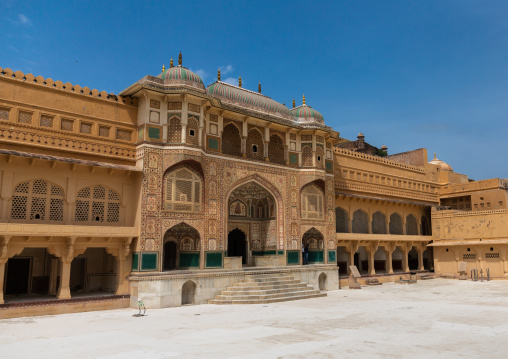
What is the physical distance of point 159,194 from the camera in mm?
15727

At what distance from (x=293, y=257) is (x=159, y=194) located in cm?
742

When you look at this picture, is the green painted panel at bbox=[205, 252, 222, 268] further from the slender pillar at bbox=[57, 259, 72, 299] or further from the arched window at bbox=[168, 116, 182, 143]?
the slender pillar at bbox=[57, 259, 72, 299]

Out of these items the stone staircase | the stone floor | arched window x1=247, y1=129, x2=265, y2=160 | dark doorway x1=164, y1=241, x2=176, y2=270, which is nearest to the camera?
the stone floor

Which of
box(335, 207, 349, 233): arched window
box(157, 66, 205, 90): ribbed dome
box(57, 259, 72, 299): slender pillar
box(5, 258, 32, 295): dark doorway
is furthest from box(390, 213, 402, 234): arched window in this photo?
box(5, 258, 32, 295): dark doorway

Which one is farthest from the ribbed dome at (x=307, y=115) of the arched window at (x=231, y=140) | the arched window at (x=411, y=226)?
the arched window at (x=411, y=226)

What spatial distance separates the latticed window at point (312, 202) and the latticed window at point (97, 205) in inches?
351

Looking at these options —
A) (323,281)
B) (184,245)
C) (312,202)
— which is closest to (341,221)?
(312,202)

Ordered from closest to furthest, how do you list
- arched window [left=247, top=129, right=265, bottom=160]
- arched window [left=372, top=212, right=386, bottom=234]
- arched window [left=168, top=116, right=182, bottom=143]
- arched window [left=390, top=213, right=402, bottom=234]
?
arched window [left=168, top=116, right=182, bottom=143]
arched window [left=247, top=129, right=265, bottom=160]
arched window [left=372, top=212, right=386, bottom=234]
arched window [left=390, top=213, right=402, bottom=234]

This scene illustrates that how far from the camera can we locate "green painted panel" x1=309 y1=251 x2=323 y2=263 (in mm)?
21266

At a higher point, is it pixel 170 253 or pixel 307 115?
pixel 307 115

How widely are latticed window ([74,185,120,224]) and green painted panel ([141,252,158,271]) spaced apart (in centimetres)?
172

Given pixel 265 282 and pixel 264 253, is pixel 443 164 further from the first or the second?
pixel 265 282

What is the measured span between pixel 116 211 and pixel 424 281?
18544 mm

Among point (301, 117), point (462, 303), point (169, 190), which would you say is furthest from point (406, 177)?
point (169, 190)
